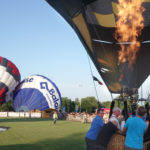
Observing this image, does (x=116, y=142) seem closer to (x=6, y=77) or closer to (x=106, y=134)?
(x=106, y=134)

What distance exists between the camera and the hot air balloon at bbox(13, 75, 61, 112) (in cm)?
3659

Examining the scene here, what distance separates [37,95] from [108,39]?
28.2 metres

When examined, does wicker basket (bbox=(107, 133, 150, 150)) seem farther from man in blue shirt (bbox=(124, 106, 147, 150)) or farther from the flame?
the flame

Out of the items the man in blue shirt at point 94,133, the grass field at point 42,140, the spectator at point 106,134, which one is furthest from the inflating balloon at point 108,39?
the spectator at point 106,134

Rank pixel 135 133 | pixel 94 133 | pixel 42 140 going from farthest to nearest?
pixel 42 140
pixel 94 133
pixel 135 133

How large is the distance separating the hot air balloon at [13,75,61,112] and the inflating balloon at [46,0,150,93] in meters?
26.4

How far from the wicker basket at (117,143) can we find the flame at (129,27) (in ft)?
18.1

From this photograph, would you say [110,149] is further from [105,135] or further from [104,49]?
[104,49]

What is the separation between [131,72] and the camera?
9.73 m

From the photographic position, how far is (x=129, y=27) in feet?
30.2

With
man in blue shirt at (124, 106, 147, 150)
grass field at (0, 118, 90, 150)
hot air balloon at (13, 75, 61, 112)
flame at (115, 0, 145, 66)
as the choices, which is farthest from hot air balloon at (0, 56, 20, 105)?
man in blue shirt at (124, 106, 147, 150)

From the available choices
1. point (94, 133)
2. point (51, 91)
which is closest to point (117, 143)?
point (94, 133)

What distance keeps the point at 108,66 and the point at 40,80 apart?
2840cm

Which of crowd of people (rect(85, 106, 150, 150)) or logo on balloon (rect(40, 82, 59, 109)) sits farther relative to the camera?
logo on balloon (rect(40, 82, 59, 109))
